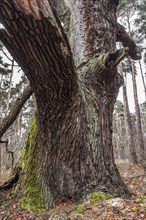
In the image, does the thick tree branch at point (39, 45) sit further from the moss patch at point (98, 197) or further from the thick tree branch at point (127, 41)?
the thick tree branch at point (127, 41)

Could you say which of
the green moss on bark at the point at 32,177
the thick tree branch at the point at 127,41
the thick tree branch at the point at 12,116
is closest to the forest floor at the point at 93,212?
the green moss on bark at the point at 32,177

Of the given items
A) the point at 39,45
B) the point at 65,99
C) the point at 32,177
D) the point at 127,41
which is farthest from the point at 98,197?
the point at 127,41

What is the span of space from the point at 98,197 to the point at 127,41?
2.80 meters

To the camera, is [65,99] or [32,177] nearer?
[65,99]

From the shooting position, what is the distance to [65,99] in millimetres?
2291

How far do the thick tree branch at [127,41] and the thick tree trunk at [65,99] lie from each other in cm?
48

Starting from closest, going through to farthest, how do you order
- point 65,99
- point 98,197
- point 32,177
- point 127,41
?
1. point 98,197
2. point 65,99
3. point 32,177
4. point 127,41

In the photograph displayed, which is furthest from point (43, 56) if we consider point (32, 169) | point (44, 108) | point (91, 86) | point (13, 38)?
point (32, 169)

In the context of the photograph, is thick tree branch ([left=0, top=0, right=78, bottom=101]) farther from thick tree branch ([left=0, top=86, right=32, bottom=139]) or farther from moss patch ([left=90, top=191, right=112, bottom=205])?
moss patch ([left=90, top=191, right=112, bottom=205])

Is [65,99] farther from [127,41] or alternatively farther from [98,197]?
[127,41]

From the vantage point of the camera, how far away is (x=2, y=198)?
8.90ft

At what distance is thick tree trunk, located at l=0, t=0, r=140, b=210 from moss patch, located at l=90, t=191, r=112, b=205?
0.07 meters

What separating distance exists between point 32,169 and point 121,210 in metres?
1.21

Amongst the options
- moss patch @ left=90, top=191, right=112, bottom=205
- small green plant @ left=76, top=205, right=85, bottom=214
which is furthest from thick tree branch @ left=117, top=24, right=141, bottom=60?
small green plant @ left=76, top=205, right=85, bottom=214
